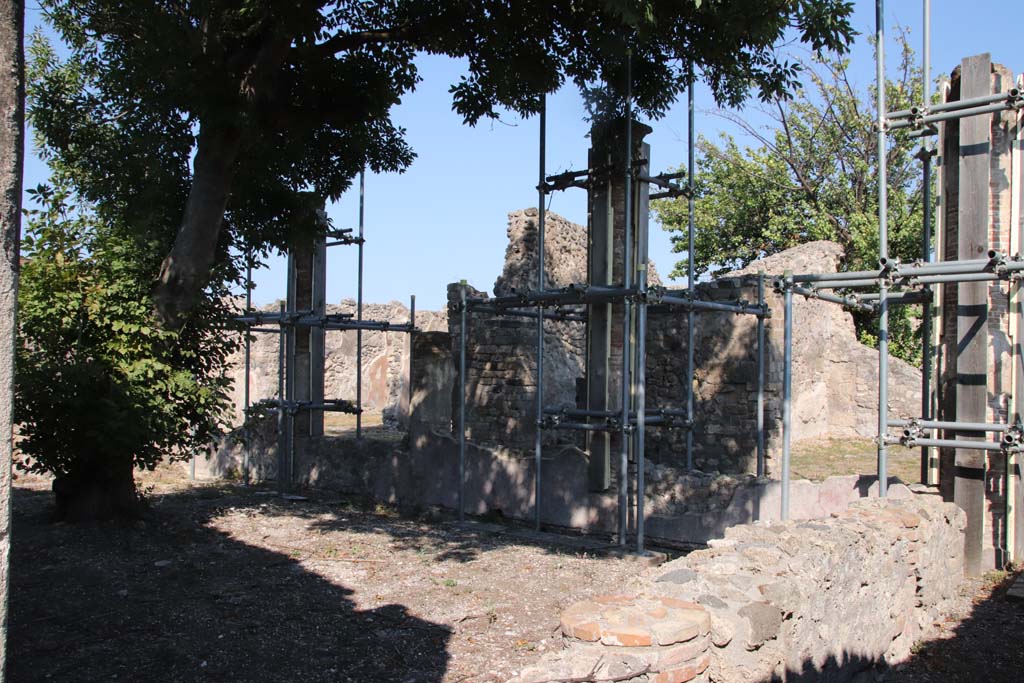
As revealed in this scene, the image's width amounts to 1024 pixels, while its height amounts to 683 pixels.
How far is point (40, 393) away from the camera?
7387 mm

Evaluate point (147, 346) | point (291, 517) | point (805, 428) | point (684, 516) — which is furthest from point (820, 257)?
point (147, 346)

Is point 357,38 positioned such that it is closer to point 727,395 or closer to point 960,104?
point 960,104

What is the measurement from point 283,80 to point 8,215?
264 inches

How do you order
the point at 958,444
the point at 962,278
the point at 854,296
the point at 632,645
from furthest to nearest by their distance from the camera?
the point at 854,296, the point at 958,444, the point at 962,278, the point at 632,645

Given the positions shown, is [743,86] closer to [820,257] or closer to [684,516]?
[684,516]

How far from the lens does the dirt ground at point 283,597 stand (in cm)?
482

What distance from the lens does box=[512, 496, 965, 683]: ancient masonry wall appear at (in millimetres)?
3148

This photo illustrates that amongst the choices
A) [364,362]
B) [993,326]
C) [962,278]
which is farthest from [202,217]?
[364,362]

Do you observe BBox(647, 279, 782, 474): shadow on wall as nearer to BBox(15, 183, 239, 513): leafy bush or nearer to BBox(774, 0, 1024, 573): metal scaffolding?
BBox(774, 0, 1024, 573): metal scaffolding

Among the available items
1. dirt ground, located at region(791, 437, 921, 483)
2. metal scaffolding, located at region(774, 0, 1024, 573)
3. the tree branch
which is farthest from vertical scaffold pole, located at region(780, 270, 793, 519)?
the tree branch

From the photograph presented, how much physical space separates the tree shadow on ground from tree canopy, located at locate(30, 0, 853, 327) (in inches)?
80.4

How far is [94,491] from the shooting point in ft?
26.6

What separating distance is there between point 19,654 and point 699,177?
2142cm

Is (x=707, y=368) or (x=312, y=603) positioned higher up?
(x=707, y=368)
